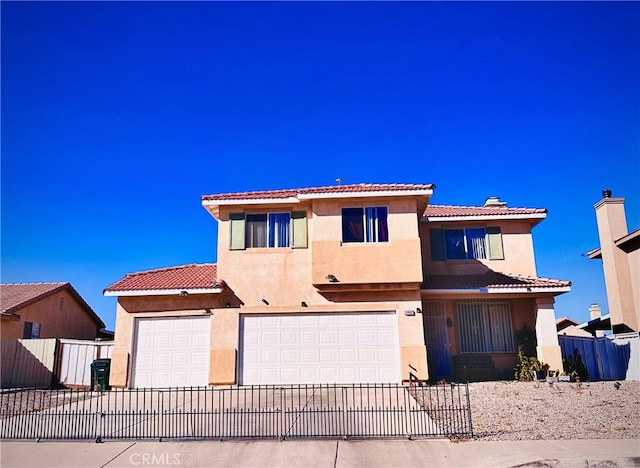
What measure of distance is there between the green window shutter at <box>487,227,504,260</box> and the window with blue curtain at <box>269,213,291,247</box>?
7.65 meters

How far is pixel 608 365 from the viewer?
17.1m

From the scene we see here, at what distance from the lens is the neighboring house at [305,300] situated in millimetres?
15984

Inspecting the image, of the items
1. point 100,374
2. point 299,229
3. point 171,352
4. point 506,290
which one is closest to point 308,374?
point 171,352

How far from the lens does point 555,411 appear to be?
11.4 m

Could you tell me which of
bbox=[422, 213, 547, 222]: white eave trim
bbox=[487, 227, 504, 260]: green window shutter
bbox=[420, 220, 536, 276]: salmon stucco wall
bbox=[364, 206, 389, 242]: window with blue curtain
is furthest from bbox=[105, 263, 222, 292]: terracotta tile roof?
bbox=[487, 227, 504, 260]: green window shutter

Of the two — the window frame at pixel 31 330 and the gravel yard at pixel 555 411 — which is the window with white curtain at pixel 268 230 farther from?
the window frame at pixel 31 330

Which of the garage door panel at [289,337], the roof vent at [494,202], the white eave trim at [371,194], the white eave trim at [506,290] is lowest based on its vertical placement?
the garage door panel at [289,337]

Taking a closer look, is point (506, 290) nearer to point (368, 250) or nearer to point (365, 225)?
point (368, 250)

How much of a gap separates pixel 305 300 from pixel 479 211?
307 inches

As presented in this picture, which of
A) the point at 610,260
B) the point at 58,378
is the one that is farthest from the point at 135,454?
the point at 610,260

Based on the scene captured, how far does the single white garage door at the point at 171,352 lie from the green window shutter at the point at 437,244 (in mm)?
8595

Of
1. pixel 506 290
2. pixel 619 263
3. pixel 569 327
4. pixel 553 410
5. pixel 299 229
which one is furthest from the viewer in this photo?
pixel 569 327

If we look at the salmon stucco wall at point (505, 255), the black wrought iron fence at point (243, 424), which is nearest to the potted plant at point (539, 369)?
the salmon stucco wall at point (505, 255)

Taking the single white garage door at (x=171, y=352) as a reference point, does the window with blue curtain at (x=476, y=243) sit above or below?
above
